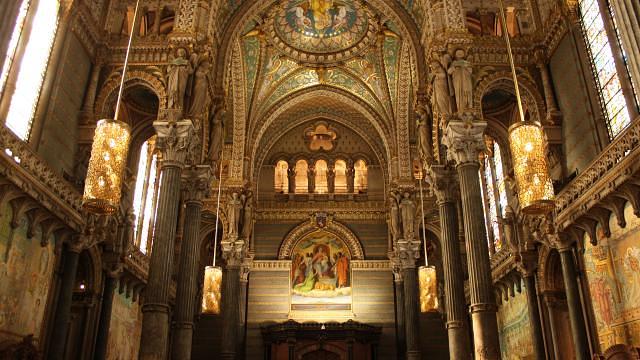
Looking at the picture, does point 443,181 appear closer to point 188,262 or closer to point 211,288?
point 188,262

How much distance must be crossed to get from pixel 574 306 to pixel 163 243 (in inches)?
377

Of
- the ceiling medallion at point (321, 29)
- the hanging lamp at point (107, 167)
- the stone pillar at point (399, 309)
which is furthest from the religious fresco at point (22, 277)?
the stone pillar at point (399, 309)

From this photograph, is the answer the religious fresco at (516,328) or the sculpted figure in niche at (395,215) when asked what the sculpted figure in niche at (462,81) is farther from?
the sculpted figure in niche at (395,215)

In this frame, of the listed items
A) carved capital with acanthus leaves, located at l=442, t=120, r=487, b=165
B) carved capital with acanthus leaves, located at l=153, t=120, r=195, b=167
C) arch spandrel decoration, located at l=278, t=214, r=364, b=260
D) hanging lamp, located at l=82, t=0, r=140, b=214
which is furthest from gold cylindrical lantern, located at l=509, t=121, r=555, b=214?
arch spandrel decoration, located at l=278, t=214, r=364, b=260

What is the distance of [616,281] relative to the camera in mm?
11578

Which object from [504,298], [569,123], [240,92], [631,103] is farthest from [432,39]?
[240,92]

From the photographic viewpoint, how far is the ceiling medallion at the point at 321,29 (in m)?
22.5

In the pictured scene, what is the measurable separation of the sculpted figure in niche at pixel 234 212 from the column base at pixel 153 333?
11543 mm

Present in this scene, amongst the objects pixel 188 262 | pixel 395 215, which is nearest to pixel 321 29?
pixel 395 215

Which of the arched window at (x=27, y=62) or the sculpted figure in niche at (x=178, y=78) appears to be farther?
the sculpted figure in niche at (x=178, y=78)

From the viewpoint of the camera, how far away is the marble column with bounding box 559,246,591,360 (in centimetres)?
1251

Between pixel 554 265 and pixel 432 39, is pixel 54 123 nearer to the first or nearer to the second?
pixel 432 39

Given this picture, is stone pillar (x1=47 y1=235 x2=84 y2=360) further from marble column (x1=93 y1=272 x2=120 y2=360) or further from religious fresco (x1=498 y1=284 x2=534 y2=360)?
religious fresco (x1=498 y1=284 x2=534 y2=360)

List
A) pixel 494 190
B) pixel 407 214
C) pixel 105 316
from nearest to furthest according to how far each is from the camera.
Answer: pixel 105 316
pixel 494 190
pixel 407 214
